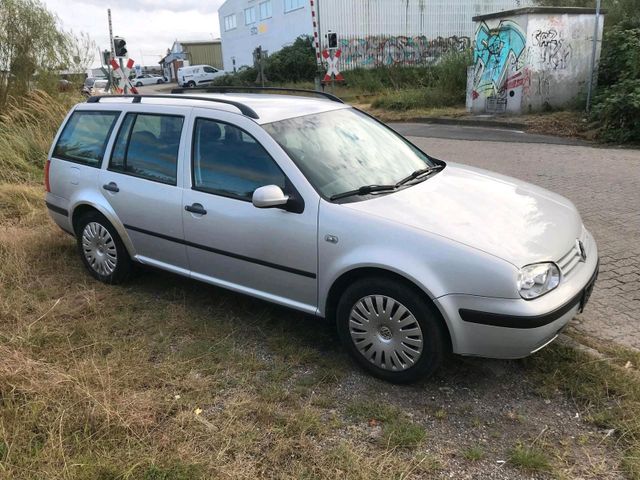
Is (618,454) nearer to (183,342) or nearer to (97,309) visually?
(183,342)

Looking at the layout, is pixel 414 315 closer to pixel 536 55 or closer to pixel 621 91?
pixel 621 91

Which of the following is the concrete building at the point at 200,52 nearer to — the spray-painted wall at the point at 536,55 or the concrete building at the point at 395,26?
the concrete building at the point at 395,26

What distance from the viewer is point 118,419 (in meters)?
2.95

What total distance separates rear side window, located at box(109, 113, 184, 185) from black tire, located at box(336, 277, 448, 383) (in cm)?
172

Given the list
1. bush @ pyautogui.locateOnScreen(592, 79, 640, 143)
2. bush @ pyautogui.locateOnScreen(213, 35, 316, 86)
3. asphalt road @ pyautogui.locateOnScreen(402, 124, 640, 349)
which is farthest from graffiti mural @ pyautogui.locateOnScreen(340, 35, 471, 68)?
bush @ pyautogui.locateOnScreen(592, 79, 640, 143)

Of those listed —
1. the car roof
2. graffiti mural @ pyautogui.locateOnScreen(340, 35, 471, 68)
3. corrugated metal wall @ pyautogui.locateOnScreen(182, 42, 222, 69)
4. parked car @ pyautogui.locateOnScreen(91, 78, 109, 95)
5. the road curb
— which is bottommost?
the road curb

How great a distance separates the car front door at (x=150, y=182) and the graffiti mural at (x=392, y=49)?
3309 cm

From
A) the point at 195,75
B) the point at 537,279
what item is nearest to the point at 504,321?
the point at 537,279

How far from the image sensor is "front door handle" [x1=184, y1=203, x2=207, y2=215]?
394cm

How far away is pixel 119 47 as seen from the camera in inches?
530

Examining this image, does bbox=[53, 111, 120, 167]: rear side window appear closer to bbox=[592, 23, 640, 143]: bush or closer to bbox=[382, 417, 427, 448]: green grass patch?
bbox=[382, 417, 427, 448]: green grass patch

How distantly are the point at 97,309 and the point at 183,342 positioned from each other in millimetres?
954

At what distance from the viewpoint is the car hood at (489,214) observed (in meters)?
3.08

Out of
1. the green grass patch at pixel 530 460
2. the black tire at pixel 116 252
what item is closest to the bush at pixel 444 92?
the black tire at pixel 116 252
